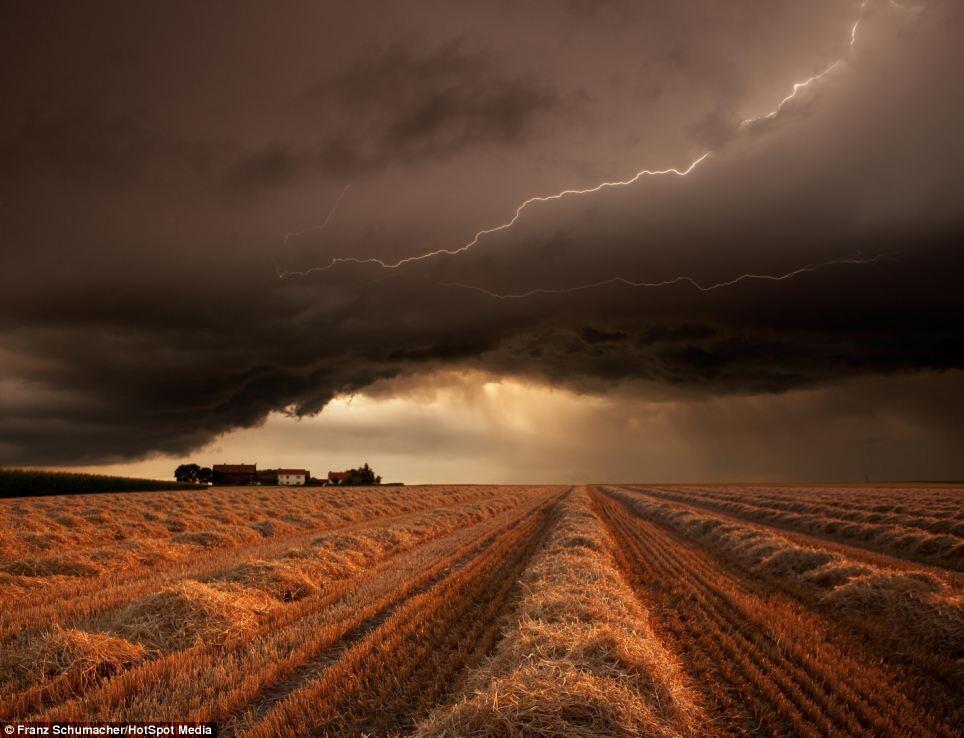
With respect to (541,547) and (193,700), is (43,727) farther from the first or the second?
(541,547)

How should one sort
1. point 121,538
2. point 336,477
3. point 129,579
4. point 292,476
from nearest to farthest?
point 129,579
point 121,538
point 292,476
point 336,477

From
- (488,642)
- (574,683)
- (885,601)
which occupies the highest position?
(574,683)

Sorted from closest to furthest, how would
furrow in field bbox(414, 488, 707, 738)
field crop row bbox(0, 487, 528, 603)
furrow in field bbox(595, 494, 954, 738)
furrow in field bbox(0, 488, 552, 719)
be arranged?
furrow in field bbox(414, 488, 707, 738)
furrow in field bbox(595, 494, 954, 738)
furrow in field bbox(0, 488, 552, 719)
field crop row bbox(0, 487, 528, 603)

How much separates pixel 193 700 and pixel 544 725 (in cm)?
411

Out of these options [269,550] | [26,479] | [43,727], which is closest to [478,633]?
[43,727]

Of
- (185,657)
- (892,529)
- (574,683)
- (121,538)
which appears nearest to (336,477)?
(121,538)

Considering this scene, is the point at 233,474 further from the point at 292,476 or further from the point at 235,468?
the point at 292,476

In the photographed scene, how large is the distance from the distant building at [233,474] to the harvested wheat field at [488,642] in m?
99.2

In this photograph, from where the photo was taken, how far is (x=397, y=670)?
7008mm

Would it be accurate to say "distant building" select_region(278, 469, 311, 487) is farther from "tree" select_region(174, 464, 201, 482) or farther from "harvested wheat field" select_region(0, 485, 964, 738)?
"harvested wheat field" select_region(0, 485, 964, 738)

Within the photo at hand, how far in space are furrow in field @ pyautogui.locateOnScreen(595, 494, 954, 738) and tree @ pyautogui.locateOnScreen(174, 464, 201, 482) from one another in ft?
368

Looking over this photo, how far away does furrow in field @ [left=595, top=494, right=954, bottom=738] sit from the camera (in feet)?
19.1

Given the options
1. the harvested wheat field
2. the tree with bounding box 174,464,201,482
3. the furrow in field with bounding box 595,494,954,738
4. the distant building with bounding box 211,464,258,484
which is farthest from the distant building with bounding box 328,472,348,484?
the furrow in field with bounding box 595,494,954,738

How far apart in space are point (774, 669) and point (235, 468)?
118 m
